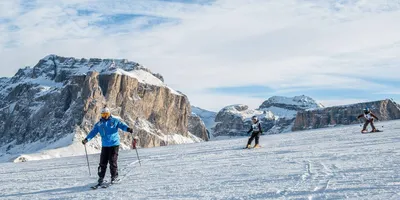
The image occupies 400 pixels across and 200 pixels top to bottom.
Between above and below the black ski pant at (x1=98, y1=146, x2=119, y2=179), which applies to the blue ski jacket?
above

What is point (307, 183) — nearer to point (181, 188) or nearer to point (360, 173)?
point (360, 173)

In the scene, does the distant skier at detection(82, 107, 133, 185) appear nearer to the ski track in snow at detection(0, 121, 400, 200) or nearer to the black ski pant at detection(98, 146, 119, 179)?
the black ski pant at detection(98, 146, 119, 179)

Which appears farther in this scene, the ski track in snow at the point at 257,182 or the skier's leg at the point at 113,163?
the skier's leg at the point at 113,163

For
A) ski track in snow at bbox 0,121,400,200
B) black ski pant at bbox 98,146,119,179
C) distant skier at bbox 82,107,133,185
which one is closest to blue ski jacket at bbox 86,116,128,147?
distant skier at bbox 82,107,133,185

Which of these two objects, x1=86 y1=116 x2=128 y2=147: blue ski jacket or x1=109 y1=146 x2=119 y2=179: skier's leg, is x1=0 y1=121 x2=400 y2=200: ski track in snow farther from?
x1=86 y1=116 x2=128 y2=147: blue ski jacket

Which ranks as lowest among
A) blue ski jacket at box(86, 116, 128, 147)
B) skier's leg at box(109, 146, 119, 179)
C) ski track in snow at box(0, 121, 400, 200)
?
ski track in snow at box(0, 121, 400, 200)

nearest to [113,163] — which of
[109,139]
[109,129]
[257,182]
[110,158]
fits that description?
[110,158]

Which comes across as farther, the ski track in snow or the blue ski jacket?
the blue ski jacket

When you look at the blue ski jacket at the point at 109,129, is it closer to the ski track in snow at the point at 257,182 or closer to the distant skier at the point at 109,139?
the distant skier at the point at 109,139

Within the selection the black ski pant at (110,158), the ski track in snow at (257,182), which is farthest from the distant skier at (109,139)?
the ski track in snow at (257,182)

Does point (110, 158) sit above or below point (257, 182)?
above

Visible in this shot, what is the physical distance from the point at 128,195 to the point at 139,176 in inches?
151

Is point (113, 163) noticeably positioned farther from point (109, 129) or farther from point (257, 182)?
point (257, 182)

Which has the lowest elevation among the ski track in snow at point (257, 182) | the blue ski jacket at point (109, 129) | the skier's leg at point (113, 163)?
the ski track in snow at point (257, 182)
